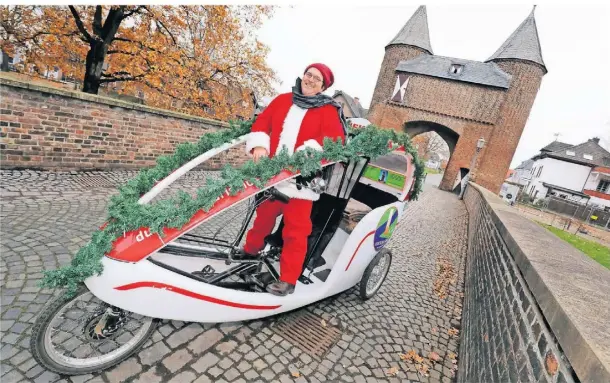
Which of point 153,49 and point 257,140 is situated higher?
point 153,49

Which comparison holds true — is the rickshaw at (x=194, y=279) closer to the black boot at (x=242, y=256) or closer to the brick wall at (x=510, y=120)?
the black boot at (x=242, y=256)

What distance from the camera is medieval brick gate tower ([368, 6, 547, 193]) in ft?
66.8

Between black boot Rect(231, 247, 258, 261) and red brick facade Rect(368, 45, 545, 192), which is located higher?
red brick facade Rect(368, 45, 545, 192)

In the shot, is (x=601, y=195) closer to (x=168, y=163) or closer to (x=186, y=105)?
(x=186, y=105)

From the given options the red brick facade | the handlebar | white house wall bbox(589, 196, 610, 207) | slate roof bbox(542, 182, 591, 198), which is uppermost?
the red brick facade

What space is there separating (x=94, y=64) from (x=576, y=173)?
52.8m

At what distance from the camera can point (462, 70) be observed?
2220 centimetres

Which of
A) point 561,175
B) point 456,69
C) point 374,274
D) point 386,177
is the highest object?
point 456,69

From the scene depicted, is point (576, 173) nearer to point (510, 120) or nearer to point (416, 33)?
point (510, 120)

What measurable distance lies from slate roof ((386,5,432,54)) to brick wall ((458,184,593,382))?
25.3 meters

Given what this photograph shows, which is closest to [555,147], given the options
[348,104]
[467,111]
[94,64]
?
[348,104]

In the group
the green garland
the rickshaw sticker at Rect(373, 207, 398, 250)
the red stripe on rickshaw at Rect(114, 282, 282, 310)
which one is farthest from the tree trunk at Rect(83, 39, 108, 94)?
the rickshaw sticker at Rect(373, 207, 398, 250)

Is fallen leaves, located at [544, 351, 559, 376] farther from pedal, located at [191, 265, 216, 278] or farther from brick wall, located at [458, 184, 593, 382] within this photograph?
pedal, located at [191, 265, 216, 278]

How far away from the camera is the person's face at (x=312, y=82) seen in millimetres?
2504
